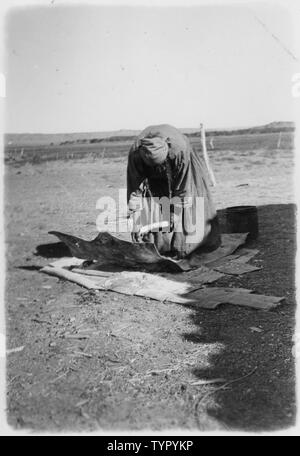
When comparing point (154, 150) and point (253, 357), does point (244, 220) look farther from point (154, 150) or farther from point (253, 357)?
point (253, 357)

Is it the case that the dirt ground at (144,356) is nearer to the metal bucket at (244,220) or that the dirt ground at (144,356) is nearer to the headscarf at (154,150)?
the metal bucket at (244,220)

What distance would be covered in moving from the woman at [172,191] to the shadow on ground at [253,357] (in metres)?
1.10

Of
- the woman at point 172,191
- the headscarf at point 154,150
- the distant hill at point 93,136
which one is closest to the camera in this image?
the headscarf at point 154,150

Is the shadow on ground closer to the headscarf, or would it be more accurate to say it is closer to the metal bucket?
the metal bucket

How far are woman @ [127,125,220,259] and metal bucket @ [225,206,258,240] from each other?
2.67 feet

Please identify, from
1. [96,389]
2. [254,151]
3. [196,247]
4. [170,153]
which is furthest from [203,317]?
[254,151]

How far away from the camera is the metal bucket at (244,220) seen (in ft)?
25.6

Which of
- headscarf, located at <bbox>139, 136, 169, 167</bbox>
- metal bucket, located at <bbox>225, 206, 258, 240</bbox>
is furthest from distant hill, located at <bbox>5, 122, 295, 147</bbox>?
headscarf, located at <bbox>139, 136, 169, 167</bbox>

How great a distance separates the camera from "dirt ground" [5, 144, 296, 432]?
3.60m

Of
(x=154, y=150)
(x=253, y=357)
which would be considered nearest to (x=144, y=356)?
(x=253, y=357)

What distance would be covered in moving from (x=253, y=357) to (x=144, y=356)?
1015 mm

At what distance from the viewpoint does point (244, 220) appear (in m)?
7.88

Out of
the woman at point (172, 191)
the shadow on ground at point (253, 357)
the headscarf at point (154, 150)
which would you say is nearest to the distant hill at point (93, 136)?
the woman at point (172, 191)
